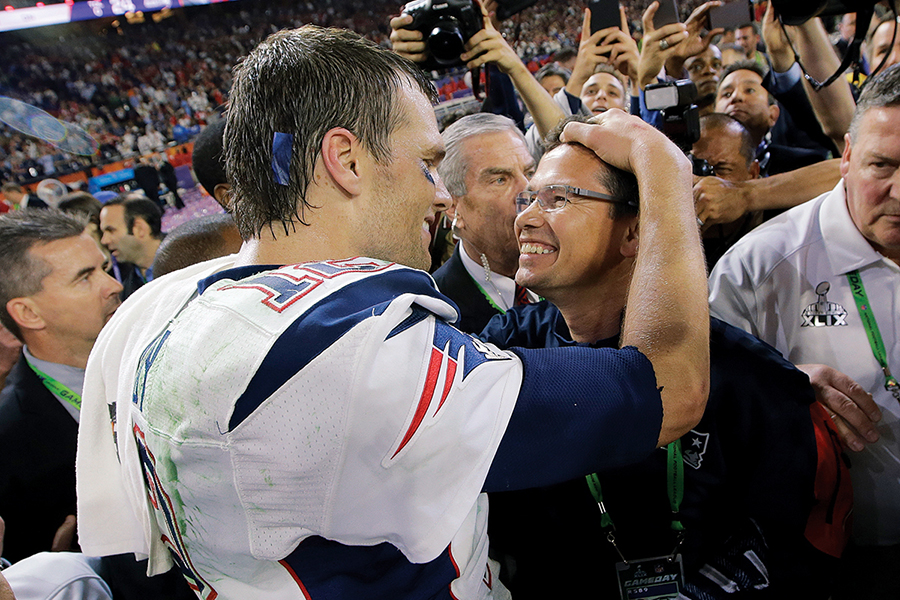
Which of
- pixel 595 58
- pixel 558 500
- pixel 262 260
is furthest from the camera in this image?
pixel 595 58

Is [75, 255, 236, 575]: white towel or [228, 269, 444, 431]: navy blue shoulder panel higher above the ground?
[228, 269, 444, 431]: navy blue shoulder panel

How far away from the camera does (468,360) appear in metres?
0.85

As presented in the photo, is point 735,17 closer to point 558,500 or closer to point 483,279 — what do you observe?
point 483,279

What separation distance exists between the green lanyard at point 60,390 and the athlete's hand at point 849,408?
2.65 metres

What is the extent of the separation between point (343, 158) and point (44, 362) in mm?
2144

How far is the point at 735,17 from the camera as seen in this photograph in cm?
330

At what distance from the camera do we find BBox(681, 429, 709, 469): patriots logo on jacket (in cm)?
150

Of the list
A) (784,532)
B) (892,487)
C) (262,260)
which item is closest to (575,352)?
(262,260)

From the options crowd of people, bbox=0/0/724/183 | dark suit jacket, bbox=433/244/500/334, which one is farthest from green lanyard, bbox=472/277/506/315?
crowd of people, bbox=0/0/724/183

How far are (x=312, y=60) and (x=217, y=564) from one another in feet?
2.92

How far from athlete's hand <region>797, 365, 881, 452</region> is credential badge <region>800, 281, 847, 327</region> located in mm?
274

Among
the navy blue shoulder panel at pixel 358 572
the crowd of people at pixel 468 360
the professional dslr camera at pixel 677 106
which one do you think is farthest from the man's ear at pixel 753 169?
the navy blue shoulder panel at pixel 358 572

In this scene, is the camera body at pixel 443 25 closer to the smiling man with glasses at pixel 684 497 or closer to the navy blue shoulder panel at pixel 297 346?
A: the smiling man with glasses at pixel 684 497

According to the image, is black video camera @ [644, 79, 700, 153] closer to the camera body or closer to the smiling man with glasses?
the smiling man with glasses
